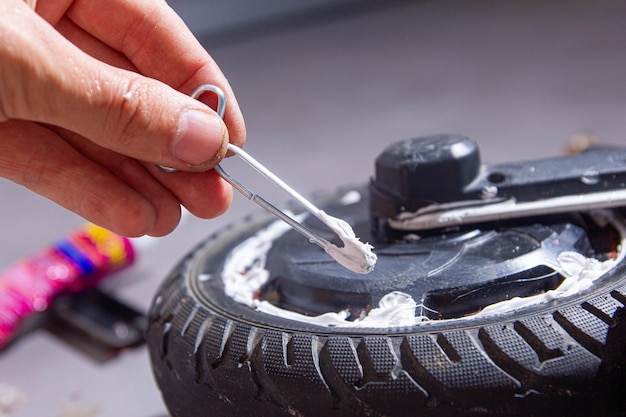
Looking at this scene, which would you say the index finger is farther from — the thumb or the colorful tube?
the colorful tube

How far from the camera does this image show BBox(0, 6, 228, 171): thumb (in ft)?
2.21

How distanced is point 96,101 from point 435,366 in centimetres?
45

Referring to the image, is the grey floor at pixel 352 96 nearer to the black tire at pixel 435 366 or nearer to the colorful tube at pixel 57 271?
the colorful tube at pixel 57 271

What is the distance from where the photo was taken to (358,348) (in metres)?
0.72

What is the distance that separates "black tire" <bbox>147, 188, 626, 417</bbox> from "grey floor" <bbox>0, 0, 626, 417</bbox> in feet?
1.86

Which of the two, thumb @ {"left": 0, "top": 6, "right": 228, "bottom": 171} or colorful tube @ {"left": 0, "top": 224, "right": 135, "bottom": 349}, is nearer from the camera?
thumb @ {"left": 0, "top": 6, "right": 228, "bottom": 171}

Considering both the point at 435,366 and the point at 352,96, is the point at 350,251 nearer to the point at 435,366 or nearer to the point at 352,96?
the point at 435,366

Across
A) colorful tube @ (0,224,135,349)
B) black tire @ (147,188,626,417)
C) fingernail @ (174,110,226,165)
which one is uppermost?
fingernail @ (174,110,226,165)

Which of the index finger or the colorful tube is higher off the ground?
the index finger

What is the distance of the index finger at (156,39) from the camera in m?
0.99

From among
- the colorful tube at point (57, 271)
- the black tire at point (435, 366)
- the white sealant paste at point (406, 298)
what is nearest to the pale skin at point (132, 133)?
the white sealant paste at point (406, 298)

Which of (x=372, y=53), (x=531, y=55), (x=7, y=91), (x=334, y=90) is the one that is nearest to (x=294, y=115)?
(x=334, y=90)

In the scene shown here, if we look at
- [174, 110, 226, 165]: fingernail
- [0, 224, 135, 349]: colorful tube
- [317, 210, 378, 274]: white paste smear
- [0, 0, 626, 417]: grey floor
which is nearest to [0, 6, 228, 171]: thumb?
[174, 110, 226, 165]: fingernail

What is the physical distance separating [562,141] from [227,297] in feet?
5.70
